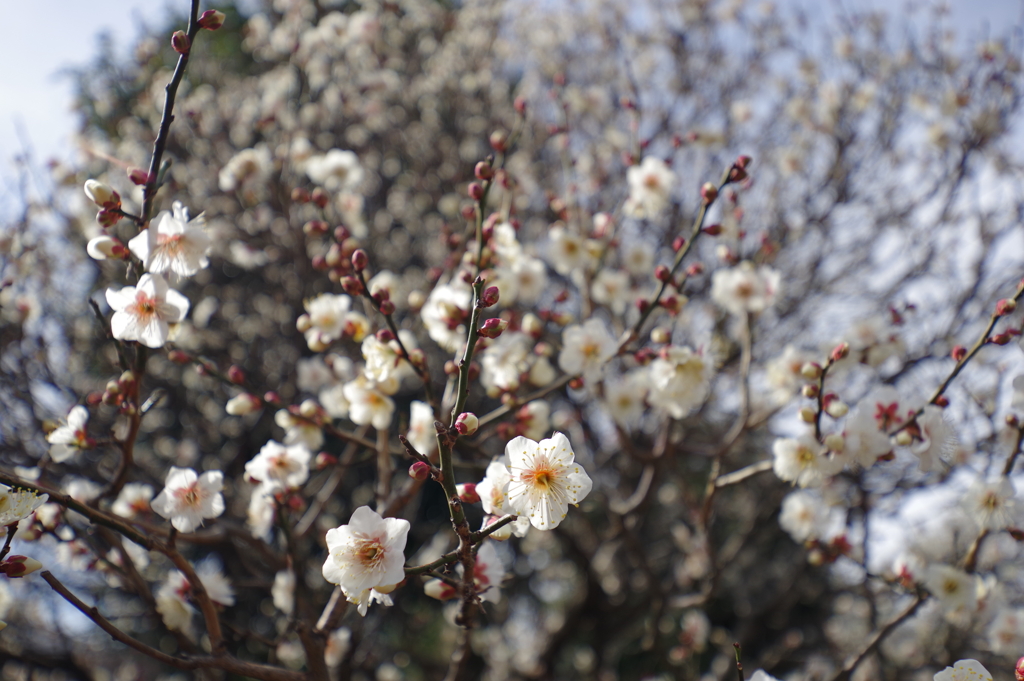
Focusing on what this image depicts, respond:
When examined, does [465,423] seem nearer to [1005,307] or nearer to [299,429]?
[299,429]

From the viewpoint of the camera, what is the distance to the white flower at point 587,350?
210 centimetres

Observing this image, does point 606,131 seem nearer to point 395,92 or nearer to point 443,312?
point 395,92

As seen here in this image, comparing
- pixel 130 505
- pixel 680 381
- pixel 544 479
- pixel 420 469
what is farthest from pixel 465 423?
pixel 130 505

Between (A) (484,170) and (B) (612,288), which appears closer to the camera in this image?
(A) (484,170)

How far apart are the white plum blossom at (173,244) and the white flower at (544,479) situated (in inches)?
37.7

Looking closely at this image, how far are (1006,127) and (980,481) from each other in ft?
9.61

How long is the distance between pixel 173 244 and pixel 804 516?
274 centimetres

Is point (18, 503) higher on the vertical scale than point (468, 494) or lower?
higher

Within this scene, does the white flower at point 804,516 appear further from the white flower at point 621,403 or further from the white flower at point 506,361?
the white flower at point 506,361

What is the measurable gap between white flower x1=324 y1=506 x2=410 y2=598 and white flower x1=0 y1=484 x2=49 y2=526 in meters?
0.64

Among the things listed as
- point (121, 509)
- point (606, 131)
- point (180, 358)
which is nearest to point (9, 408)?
point (121, 509)

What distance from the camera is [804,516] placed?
289cm

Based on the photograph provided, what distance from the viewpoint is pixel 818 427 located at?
1.95 meters

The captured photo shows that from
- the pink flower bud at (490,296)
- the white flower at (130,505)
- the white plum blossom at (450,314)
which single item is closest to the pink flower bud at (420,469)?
the pink flower bud at (490,296)
